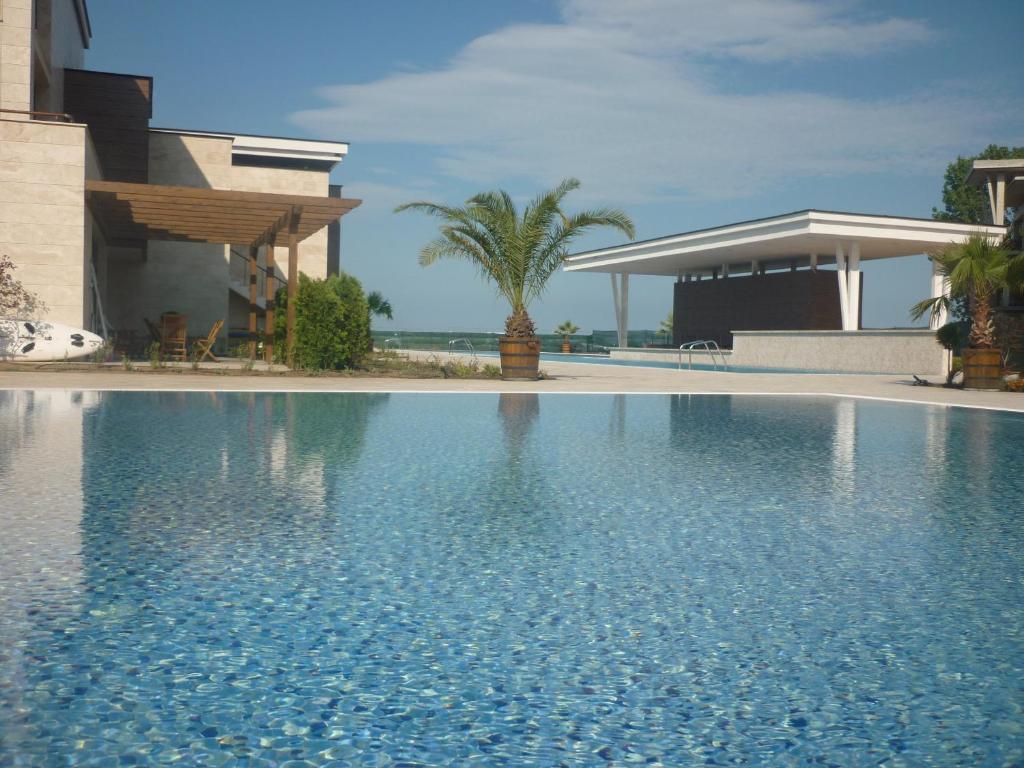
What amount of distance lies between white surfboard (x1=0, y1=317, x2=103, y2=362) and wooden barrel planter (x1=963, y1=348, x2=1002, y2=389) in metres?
17.1

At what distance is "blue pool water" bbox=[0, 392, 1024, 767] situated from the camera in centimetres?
267

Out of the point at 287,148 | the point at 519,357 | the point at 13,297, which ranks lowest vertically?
the point at 519,357

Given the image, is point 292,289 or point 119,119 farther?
point 119,119

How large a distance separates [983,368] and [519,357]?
9.09 metres

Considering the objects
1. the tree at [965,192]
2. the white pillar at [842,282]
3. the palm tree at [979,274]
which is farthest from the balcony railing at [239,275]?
the tree at [965,192]

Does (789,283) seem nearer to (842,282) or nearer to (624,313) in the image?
(842,282)

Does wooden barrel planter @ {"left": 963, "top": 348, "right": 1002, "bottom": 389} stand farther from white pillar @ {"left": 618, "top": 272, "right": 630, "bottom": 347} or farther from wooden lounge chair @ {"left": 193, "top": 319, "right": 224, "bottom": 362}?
white pillar @ {"left": 618, "top": 272, "right": 630, "bottom": 347}

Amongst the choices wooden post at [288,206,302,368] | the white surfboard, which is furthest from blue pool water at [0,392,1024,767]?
wooden post at [288,206,302,368]

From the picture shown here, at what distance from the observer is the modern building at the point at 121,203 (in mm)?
17562

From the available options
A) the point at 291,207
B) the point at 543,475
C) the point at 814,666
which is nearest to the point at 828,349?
the point at 291,207

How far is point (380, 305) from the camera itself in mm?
56938

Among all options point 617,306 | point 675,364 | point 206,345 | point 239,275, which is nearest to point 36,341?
point 206,345

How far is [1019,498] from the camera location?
22.2ft

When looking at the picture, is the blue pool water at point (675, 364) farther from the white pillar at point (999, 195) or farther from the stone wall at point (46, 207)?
the stone wall at point (46, 207)
